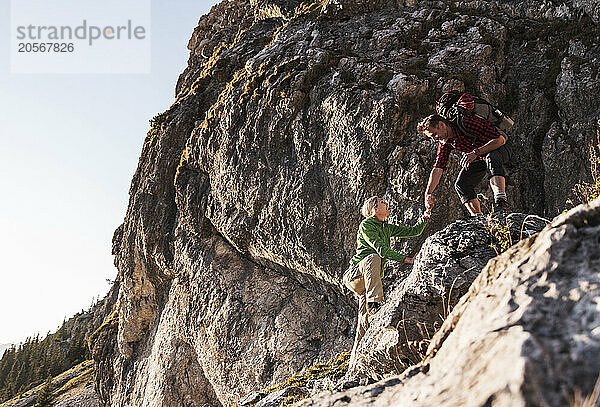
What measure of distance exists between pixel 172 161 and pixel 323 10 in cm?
992

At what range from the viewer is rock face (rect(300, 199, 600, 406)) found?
2.09 meters

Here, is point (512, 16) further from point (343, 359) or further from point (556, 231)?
point (556, 231)

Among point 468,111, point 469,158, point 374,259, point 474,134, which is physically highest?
point 468,111

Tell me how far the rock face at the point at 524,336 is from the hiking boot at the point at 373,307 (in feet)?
11.8

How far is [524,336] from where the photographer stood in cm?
230

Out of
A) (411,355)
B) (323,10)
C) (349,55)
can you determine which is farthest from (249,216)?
(411,355)

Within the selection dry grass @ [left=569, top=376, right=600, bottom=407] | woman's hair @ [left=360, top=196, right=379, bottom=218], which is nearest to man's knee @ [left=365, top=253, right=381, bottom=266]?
woman's hair @ [left=360, top=196, right=379, bottom=218]

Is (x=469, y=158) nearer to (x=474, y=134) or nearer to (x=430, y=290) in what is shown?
(x=474, y=134)

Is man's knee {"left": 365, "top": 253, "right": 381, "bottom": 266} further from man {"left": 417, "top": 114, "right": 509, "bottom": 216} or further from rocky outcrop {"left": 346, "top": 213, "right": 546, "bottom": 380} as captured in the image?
man {"left": 417, "top": 114, "right": 509, "bottom": 216}

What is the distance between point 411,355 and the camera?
538 centimetres

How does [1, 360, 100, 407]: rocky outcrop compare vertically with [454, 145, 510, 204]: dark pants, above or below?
below

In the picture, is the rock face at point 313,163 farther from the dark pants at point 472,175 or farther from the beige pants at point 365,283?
the beige pants at point 365,283

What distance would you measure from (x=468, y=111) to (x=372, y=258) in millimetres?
3049

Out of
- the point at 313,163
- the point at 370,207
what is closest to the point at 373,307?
the point at 370,207
